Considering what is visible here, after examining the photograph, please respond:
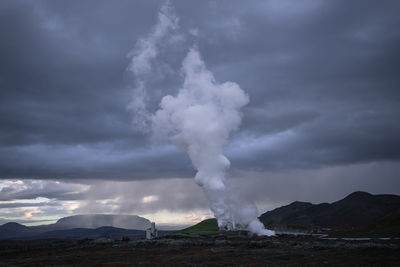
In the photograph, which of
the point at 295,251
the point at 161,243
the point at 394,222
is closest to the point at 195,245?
the point at 161,243

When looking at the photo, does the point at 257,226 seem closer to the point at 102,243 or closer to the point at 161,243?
the point at 161,243

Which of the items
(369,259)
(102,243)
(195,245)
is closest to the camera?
(369,259)

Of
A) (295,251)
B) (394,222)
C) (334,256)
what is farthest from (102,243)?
(394,222)

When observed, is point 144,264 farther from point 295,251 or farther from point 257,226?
point 257,226

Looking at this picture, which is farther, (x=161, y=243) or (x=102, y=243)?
(x=102, y=243)

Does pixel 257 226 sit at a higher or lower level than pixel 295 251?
higher

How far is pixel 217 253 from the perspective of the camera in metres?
75.6

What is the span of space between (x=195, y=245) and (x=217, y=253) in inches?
860

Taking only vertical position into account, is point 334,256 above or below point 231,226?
below

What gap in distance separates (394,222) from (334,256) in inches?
3031

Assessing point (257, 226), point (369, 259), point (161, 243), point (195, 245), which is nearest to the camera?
point (369, 259)

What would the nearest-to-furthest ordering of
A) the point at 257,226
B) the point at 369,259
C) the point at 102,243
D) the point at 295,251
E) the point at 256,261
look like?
the point at 369,259, the point at 256,261, the point at 295,251, the point at 102,243, the point at 257,226

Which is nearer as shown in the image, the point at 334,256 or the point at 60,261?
the point at 334,256

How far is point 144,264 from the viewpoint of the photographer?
62.9m
